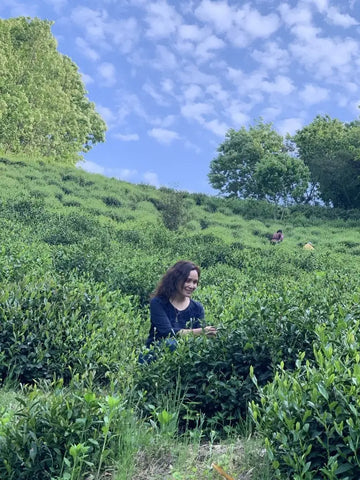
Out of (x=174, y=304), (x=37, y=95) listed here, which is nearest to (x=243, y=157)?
(x=37, y=95)

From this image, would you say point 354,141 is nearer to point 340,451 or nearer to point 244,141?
point 244,141

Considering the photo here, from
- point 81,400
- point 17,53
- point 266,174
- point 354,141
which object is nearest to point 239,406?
point 81,400

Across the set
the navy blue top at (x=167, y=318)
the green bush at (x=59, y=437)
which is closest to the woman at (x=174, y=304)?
the navy blue top at (x=167, y=318)

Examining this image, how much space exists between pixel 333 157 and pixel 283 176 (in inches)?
271

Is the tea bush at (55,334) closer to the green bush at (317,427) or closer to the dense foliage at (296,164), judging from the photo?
the green bush at (317,427)

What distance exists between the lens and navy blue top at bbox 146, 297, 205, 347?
15.8 feet

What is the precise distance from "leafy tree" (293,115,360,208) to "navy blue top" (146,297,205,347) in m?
33.1

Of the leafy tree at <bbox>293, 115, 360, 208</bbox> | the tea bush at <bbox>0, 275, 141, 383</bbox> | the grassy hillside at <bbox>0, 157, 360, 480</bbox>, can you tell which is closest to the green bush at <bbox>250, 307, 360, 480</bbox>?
the grassy hillside at <bbox>0, 157, 360, 480</bbox>

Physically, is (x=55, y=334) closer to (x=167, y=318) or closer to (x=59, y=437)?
(x=167, y=318)

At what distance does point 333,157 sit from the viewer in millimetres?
38656

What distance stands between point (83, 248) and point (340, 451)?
335 inches

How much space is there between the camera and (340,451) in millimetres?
2400

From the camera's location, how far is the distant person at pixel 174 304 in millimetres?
4836

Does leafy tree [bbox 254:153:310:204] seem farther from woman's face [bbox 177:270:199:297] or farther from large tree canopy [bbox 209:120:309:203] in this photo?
woman's face [bbox 177:270:199:297]
